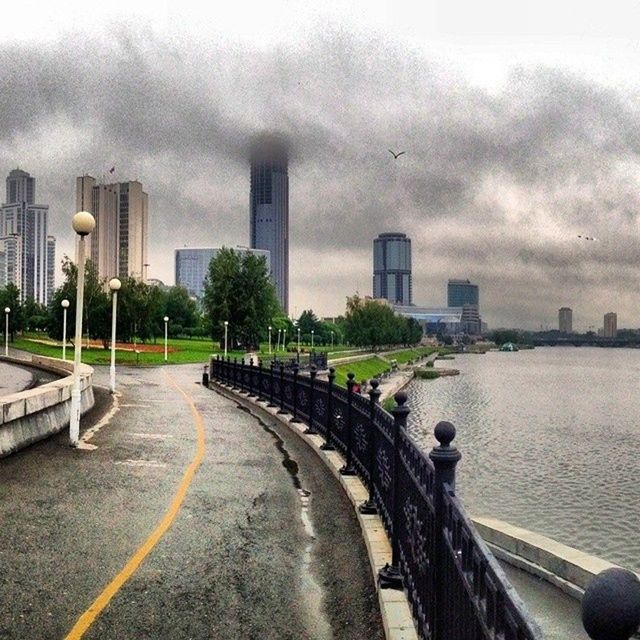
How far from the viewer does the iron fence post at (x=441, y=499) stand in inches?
165

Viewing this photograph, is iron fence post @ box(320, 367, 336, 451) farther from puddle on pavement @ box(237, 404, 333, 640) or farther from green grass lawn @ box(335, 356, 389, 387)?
green grass lawn @ box(335, 356, 389, 387)

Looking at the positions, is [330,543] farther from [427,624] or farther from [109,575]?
[427,624]

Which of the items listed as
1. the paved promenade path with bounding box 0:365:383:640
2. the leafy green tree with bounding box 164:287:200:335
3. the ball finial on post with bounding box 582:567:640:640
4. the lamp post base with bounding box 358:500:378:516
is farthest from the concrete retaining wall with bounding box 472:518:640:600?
the leafy green tree with bounding box 164:287:200:335

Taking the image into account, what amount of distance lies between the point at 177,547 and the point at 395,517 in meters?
2.36

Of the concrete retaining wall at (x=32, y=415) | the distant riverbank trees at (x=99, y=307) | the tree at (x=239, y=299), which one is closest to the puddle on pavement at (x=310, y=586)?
the concrete retaining wall at (x=32, y=415)

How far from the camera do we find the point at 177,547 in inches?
284

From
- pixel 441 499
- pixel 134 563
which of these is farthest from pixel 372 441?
pixel 441 499

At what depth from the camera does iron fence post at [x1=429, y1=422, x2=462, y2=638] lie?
419 cm

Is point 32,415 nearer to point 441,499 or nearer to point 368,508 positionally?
point 368,508

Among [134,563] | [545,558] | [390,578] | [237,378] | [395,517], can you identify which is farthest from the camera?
[237,378]

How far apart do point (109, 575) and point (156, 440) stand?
26.6 feet

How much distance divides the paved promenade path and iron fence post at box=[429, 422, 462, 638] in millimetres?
1185

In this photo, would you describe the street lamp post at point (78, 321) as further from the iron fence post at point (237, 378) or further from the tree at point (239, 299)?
the tree at point (239, 299)

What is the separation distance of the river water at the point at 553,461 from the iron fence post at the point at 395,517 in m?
12.6
